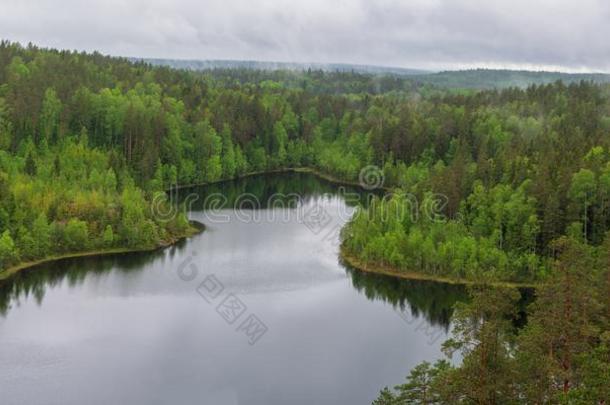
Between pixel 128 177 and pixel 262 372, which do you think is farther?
pixel 128 177

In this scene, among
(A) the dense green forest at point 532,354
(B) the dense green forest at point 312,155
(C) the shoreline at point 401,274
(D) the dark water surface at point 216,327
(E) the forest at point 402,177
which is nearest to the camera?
(A) the dense green forest at point 532,354

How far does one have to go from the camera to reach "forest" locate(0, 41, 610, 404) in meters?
23.9

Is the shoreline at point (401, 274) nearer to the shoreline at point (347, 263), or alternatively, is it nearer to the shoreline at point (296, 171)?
the shoreline at point (347, 263)

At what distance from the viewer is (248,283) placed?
2210 inches

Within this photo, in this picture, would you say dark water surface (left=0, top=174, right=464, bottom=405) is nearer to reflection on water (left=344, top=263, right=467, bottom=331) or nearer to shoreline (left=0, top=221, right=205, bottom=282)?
reflection on water (left=344, top=263, right=467, bottom=331)

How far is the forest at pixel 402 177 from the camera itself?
2391 cm

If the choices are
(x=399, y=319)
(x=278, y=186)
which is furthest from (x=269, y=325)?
(x=278, y=186)

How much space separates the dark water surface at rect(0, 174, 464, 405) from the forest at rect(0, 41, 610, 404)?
14.8ft

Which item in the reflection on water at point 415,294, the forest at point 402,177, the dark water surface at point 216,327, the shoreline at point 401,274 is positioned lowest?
the dark water surface at point 216,327

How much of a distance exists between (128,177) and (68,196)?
54.3ft

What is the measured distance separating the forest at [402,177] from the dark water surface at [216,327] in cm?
452

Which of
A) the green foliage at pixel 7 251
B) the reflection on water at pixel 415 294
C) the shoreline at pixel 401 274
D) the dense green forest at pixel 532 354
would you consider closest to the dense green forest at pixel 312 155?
the green foliage at pixel 7 251

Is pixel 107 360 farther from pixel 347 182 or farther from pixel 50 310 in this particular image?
pixel 347 182

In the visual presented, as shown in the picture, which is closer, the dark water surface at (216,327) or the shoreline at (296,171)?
the dark water surface at (216,327)
